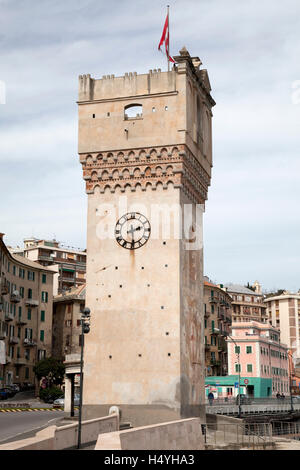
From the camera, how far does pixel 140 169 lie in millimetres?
38094

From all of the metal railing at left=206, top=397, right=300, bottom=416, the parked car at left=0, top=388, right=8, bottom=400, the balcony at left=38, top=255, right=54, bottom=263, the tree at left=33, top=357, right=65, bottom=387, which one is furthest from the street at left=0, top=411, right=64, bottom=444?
the balcony at left=38, top=255, right=54, bottom=263

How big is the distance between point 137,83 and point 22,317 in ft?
185

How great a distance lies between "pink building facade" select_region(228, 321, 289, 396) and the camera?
322 feet

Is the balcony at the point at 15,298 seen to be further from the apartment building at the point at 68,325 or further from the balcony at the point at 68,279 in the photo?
the balcony at the point at 68,279

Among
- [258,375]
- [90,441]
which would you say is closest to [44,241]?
[258,375]

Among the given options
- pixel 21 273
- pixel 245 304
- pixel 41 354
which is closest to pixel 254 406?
pixel 41 354

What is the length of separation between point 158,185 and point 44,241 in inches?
3519

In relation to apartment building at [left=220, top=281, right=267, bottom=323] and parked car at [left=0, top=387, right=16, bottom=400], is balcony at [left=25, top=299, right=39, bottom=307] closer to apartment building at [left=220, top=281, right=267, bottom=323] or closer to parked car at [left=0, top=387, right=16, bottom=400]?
parked car at [left=0, top=387, right=16, bottom=400]

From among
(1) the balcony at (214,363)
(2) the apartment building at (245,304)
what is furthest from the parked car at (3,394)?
(2) the apartment building at (245,304)

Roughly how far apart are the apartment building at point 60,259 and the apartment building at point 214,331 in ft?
92.6

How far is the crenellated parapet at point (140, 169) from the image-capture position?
123 feet

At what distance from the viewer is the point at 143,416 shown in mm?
34875

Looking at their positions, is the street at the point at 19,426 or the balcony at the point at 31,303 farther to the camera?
the balcony at the point at 31,303
